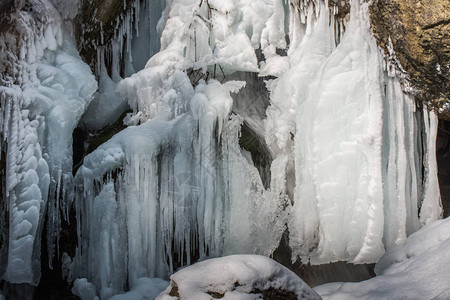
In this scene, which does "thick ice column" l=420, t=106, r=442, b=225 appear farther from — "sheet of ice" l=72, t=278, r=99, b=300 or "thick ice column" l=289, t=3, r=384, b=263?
"sheet of ice" l=72, t=278, r=99, b=300


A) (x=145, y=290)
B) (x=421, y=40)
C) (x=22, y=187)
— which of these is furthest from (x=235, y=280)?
(x=22, y=187)

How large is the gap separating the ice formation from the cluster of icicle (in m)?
0.01

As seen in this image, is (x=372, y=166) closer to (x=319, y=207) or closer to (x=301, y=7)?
(x=319, y=207)

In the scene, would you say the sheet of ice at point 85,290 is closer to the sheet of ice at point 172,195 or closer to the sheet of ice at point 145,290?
the sheet of ice at point 172,195

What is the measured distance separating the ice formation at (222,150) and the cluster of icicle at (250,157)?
0.6 inches

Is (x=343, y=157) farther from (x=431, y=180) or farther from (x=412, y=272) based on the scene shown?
(x=412, y=272)

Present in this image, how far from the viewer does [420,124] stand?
5.23m

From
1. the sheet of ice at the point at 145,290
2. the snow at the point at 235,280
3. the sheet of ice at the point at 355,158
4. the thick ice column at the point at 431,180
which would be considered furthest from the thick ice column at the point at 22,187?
the thick ice column at the point at 431,180

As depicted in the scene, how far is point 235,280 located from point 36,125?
3.33 m

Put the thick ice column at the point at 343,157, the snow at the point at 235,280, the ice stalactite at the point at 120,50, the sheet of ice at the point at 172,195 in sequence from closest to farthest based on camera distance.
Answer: the snow at the point at 235,280 → the thick ice column at the point at 343,157 → the sheet of ice at the point at 172,195 → the ice stalactite at the point at 120,50

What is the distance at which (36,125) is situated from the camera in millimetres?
5727

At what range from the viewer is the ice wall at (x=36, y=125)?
18.1ft

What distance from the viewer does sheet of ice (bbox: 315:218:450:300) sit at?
151 inches

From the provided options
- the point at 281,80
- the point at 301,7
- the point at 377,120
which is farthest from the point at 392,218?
the point at 301,7
